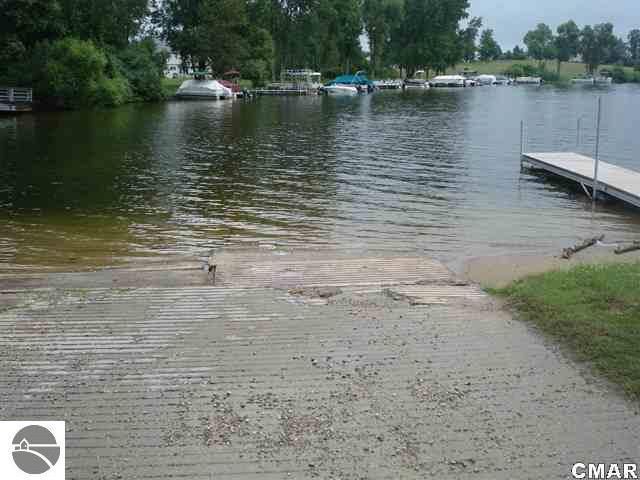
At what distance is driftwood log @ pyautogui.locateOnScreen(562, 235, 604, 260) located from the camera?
14188mm

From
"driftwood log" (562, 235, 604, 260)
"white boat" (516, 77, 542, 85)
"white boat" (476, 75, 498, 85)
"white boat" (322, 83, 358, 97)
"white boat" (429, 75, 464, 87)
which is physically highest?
"white boat" (516, 77, 542, 85)

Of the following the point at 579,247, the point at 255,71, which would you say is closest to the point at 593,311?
the point at 579,247

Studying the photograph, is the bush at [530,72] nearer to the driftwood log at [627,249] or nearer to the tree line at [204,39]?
the tree line at [204,39]

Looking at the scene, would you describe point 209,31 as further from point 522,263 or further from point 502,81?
point 502,81

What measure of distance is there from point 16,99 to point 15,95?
2.56 ft

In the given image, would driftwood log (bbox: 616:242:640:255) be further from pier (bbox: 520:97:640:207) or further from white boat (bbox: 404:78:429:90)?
white boat (bbox: 404:78:429:90)

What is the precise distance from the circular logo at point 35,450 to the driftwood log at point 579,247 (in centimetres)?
1096

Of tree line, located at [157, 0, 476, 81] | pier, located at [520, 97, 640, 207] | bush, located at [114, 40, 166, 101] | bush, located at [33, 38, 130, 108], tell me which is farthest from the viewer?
tree line, located at [157, 0, 476, 81]

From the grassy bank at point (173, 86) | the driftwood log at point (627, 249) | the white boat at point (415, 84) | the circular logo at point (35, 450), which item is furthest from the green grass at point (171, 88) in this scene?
the circular logo at point (35, 450)

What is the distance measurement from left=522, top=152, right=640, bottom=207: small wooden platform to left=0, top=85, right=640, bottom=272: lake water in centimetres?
50

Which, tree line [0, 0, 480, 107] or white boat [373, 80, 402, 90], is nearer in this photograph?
tree line [0, 0, 480, 107]

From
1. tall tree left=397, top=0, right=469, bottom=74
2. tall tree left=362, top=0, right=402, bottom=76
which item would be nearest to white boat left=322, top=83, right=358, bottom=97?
tall tree left=362, top=0, right=402, bottom=76

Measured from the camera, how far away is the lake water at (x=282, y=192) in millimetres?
16266

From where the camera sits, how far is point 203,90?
77062 mm
